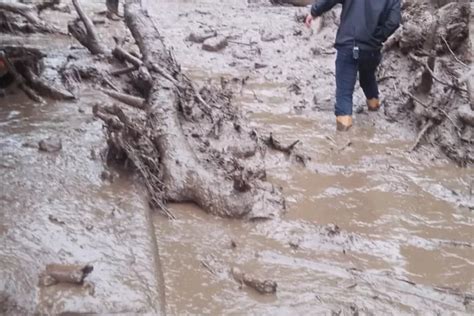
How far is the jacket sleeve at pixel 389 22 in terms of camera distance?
603cm

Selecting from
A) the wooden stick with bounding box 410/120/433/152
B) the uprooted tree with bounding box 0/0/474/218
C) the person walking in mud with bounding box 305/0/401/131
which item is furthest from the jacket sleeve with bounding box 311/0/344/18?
the wooden stick with bounding box 410/120/433/152

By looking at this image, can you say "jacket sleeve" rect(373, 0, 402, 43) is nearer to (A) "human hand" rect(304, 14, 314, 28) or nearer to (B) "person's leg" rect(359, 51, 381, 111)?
(B) "person's leg" rect(359, 51, 381, 111)

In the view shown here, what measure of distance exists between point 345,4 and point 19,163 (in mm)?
3647

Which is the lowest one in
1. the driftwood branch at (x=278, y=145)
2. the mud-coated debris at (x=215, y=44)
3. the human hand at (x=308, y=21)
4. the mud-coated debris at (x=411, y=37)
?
the driftwood branch at (x=278, y=145)

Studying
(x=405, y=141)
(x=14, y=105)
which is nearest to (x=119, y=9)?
(x=14, y=105)

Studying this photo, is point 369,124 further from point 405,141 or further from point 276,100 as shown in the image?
point 276,100

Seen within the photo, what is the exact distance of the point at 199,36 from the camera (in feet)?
30.1

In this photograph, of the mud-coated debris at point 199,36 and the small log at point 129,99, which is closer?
the small log at point 129,99

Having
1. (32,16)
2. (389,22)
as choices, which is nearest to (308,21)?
(389,22)

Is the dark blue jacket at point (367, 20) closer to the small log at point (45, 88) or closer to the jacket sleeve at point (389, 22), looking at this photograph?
the jacket sleeve at point (389, 22)

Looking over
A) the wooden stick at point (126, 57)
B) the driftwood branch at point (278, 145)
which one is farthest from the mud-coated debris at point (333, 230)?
the wooden stick at point (126, 57)

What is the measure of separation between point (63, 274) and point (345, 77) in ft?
13.3

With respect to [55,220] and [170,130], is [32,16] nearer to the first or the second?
[170,130]

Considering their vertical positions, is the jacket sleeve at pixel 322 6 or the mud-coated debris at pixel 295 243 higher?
the jacket sleeve at pixel 322 6
